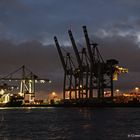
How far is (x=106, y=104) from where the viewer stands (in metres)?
200

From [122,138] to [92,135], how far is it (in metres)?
5.31

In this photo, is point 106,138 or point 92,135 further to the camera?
point 92,135

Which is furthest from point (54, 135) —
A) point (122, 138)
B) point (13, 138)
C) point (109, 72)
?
point (109, 72)

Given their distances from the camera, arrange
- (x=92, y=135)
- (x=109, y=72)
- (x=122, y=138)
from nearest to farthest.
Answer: (x=122, y=138), (x=92, y=135), (x=109, y=72)

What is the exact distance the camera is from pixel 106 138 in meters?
53.0

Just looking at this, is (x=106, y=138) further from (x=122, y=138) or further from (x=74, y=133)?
(x=74, y=133)

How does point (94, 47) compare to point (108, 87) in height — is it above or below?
above

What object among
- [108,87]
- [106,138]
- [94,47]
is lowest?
[106,138]

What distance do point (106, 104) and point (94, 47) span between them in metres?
25.9

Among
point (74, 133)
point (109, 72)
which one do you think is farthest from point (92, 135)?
point (109, 72)

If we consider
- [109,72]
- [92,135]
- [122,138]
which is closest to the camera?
[122,138]

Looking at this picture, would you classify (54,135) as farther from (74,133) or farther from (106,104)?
(106,104)

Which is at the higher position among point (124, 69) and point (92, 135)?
point (124, 69)

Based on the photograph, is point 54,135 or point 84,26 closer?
point 54,135
